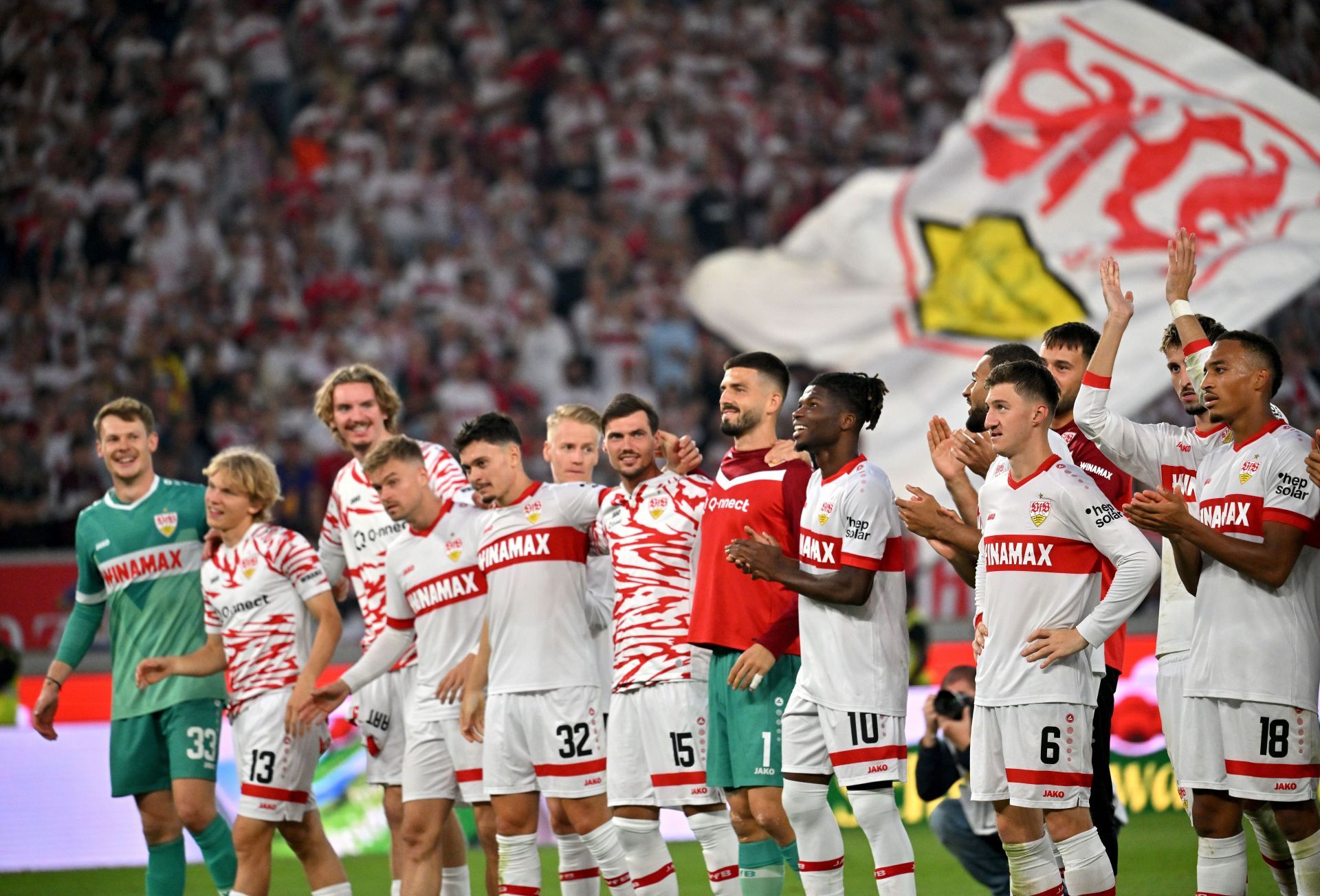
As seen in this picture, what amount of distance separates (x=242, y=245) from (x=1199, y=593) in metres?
13.7

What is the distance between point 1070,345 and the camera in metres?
6.25

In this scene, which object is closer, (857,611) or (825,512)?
(857,611)

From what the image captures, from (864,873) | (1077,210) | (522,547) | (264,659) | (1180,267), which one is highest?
(1077,210)

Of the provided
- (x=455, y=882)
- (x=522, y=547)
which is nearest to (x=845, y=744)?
(x=522, y=547)

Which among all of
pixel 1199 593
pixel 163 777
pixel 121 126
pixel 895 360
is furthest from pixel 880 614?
pixel 121 126

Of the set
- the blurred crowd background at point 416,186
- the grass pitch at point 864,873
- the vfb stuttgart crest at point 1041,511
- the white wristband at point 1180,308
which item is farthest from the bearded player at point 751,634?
the blurred crowd background at point 416,186

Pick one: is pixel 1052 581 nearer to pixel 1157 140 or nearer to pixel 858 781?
pixel 858 781

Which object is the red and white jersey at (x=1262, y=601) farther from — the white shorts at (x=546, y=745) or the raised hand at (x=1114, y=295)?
the white shorts at (x=546, y=745)

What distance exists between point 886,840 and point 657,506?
1.71 metres

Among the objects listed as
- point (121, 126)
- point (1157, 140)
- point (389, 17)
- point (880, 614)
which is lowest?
point (880, 614)

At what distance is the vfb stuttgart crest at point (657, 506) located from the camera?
6.44 meters

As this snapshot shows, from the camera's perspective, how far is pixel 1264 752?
17.4ft

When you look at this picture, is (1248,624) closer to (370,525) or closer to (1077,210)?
(370,525)

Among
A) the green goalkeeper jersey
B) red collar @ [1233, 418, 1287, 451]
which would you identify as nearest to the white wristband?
red collar @ [1233, 418, 1287, 451]
